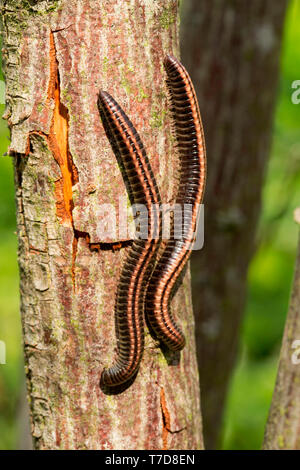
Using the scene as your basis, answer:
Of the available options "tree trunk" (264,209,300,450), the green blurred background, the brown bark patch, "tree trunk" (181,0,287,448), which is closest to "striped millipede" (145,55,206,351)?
the brown bark patch

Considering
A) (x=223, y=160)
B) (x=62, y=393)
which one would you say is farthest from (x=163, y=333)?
(x=223, y=160)

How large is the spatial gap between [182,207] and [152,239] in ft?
0.85

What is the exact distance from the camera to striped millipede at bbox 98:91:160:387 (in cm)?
221

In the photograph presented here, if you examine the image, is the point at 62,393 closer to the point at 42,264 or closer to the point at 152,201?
the point at 42,264

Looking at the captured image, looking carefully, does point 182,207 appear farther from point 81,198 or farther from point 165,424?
point 165,424

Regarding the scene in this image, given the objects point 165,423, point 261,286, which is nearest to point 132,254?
point 165,423

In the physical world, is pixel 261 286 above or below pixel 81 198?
below

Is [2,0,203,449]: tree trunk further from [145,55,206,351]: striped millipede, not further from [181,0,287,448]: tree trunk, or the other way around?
[181,0,287,448]: tree trunk

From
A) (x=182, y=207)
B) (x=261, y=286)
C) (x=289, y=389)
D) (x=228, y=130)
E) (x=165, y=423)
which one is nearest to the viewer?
(x=182, y=207)

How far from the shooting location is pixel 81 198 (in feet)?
7.46

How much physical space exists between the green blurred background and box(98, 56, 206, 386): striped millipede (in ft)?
9.35

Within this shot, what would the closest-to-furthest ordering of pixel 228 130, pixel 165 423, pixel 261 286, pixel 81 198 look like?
1. pixel 81 198
2. pixel 165 423
3. pixel 228 130
4. pixel 261 286
